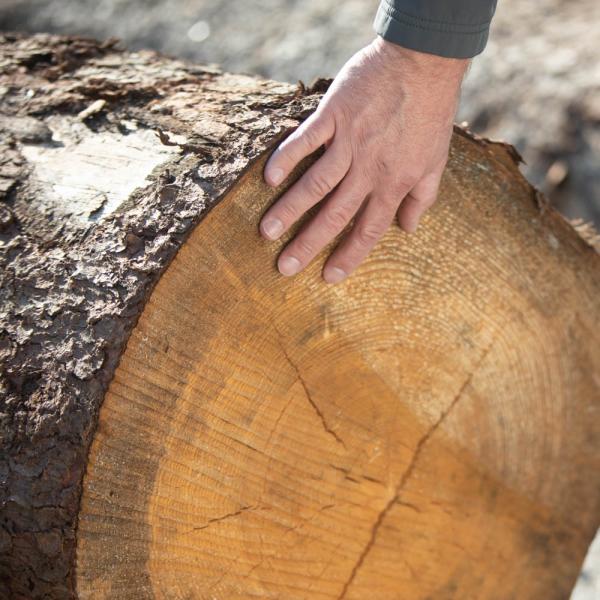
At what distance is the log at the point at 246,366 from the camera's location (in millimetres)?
1303

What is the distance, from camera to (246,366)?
1414 millimetres

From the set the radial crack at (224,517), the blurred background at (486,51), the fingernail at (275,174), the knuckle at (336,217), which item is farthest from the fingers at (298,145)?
the blurred background at (486,51)

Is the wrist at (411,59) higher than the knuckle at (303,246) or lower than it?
higher

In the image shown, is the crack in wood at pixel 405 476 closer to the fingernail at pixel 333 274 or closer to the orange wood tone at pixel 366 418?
the orange wood tone at pixel 366 418

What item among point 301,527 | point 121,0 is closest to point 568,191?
point 301,527

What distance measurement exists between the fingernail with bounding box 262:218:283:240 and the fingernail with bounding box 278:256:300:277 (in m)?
0.05

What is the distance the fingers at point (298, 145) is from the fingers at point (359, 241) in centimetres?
17

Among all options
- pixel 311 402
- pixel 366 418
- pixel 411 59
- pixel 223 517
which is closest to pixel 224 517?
pixel 223 517

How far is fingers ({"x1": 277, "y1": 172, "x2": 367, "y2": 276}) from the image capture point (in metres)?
1.43

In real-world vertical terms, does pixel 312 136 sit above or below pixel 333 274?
above

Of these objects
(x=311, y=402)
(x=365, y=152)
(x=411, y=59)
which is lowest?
(x=311, y=402)

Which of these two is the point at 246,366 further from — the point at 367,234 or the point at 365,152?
the point at 365,152

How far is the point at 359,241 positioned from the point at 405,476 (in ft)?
1.94

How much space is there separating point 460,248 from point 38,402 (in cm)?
94
